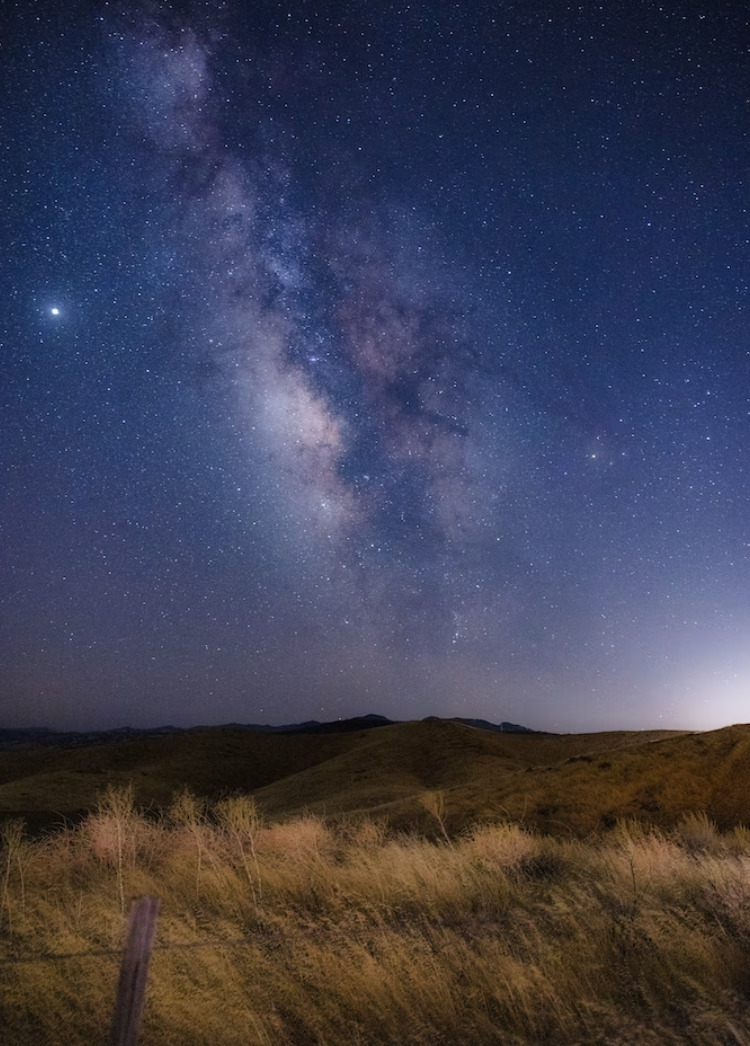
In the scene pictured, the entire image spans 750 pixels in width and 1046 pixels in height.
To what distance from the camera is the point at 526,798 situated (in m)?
28.5

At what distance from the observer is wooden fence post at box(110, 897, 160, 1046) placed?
416cm

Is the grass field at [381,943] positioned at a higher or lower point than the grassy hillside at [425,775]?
higher

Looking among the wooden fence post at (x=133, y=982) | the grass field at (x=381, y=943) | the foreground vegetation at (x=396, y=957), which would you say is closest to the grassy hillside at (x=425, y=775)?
the grass field at (x=381, y=943)

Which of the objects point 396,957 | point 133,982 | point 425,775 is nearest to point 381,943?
point 396,957

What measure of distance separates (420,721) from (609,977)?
2610 inches

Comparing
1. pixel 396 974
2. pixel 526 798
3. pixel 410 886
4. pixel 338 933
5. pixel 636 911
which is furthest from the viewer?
pixel 526 798

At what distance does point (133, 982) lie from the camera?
4250 millimetres

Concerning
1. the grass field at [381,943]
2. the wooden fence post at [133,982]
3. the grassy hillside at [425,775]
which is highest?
the wooden fence post at [133,982]

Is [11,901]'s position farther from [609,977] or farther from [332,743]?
[332,743]

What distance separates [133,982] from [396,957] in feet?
10.8

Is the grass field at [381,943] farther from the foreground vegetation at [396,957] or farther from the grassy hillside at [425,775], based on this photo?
the grassy hillside at [425,775]

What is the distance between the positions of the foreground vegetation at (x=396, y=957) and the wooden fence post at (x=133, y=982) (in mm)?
1658

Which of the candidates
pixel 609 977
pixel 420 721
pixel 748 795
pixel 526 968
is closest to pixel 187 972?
pixel 526 968

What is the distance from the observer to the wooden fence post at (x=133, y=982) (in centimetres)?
416
